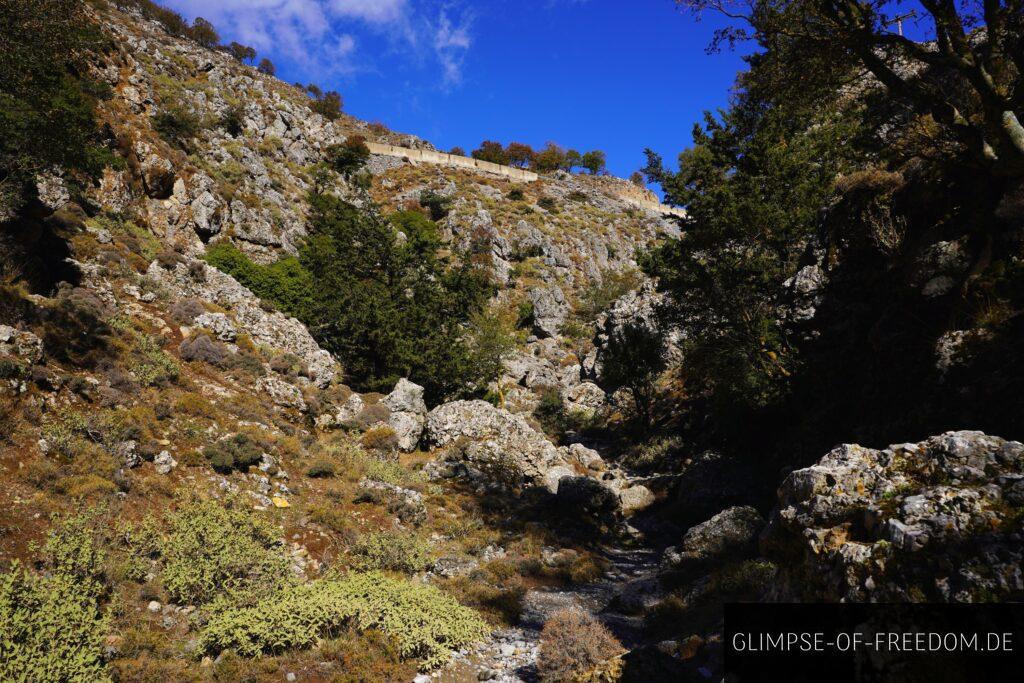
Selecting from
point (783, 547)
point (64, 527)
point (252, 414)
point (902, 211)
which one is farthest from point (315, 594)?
point (902, 211)

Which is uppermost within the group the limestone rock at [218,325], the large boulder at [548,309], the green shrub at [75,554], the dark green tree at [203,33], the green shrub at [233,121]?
the dark green tree at [203,33]

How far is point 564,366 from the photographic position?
41219mm

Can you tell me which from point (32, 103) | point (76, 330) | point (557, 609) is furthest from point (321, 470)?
point (32, 103)

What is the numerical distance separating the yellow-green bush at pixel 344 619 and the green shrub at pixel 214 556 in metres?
0.58

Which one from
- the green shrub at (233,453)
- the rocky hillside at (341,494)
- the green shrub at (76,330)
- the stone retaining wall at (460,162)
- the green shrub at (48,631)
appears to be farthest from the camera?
the stone retaining wall at (460,162)

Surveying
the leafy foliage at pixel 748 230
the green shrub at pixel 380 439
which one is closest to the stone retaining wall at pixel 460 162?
the leafy foliage at pixel 748 230

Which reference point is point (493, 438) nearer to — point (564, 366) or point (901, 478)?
point (901, 478)

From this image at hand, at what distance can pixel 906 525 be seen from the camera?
3947 mm

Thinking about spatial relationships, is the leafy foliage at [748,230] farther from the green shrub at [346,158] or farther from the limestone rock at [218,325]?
the green shrub at [346,158]

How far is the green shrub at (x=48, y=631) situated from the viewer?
536 centimetres

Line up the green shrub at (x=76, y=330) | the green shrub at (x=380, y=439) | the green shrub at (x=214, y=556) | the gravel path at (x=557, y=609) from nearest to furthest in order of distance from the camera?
the gravel path at (x=557, y=609)
the green shrub at (x=214, y=556)
the green shrub at (x=76, y=330)
the green shrub at (x=380, y=439)

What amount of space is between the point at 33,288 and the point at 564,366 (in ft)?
110

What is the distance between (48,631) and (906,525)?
31.4 ft

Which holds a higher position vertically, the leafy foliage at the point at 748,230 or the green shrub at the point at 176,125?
the green shrub at the point at 176,125
